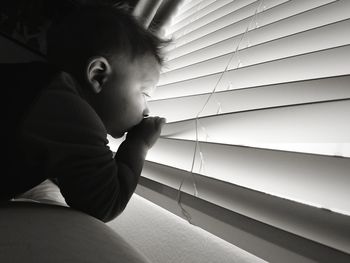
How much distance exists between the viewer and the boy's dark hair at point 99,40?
2.82ft

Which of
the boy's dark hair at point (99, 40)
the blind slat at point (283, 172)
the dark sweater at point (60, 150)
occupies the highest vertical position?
the boy's dark hair at point (99, 40)

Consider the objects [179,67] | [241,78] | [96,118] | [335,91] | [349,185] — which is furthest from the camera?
[179,67]

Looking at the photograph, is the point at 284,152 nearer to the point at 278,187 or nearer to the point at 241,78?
the point at 278,187

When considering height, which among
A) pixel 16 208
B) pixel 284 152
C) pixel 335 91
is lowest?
pixel 16 208

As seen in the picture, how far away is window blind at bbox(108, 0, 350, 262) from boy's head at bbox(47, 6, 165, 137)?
0.40ft

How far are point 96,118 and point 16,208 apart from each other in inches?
9.2

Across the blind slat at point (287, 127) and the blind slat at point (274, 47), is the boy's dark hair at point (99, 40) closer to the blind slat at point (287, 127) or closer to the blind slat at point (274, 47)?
the blind slat at point (274, 47)

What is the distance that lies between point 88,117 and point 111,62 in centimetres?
28

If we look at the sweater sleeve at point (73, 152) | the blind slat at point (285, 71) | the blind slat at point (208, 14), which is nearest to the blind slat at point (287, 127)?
the blind slat at point (285, 71)

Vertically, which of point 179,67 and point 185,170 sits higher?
point 179,67

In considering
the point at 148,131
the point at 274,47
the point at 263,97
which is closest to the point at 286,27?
the point at 274,47

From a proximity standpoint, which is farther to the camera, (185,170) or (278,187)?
(185,170)

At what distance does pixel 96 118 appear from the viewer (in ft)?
2.09

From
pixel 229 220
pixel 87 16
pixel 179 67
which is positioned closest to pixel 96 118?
pixel 229 220
